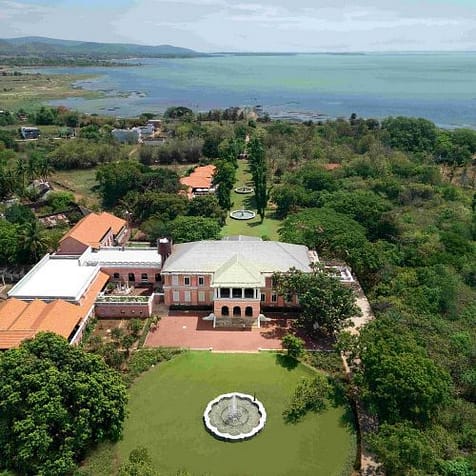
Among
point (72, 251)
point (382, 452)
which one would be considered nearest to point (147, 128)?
point (72, 251)

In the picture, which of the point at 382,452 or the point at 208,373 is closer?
the point at 382,452

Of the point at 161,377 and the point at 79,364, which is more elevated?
the point at 79,364

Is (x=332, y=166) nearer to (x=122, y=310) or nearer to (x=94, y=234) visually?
(x=94, y=234)

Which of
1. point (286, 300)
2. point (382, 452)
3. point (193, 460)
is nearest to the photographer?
point (382, 452)

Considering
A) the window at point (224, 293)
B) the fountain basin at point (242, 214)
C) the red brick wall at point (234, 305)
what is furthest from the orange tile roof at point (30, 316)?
the fountain basin at point (242, 214)

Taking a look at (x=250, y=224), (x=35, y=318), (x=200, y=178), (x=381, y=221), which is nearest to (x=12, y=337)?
(x=35, y=318)

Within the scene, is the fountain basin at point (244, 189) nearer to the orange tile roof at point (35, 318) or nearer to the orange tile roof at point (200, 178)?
the orange tile roof at point (200, 178)

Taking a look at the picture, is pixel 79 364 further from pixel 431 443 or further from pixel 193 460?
pixel 431 443
